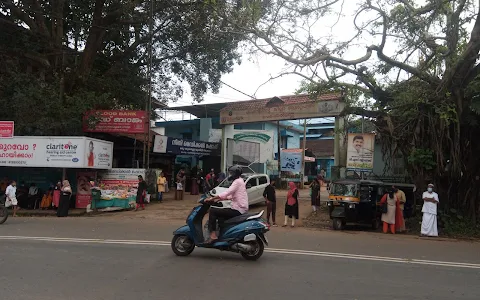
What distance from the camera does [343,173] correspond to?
62.6 ft

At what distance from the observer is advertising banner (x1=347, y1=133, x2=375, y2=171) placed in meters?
15.9

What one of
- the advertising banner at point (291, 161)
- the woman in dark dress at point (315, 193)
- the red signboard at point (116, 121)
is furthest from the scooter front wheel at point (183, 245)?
the advertising banner at point (291, 161)

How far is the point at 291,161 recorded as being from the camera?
30.4 metres

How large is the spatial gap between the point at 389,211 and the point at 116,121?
12.9m

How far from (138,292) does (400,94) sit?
1141 centimetres

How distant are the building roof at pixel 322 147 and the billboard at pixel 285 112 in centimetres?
2570

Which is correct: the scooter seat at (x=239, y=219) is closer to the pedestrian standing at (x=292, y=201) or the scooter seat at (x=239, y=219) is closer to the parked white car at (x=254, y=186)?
the pedestrian standing at (x=292, y=201)

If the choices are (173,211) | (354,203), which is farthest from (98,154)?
(354,203)

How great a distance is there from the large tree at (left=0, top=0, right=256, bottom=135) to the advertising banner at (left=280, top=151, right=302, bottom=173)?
8.44 metres

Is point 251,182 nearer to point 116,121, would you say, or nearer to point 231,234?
point 116,121

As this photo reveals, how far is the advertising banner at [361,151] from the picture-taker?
15867 millimetres

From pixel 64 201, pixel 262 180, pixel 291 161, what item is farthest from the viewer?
pixel 291 161

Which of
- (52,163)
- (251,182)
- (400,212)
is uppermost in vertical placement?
(52,163)

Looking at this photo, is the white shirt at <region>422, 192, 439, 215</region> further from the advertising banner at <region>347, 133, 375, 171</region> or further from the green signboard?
the green signboard
